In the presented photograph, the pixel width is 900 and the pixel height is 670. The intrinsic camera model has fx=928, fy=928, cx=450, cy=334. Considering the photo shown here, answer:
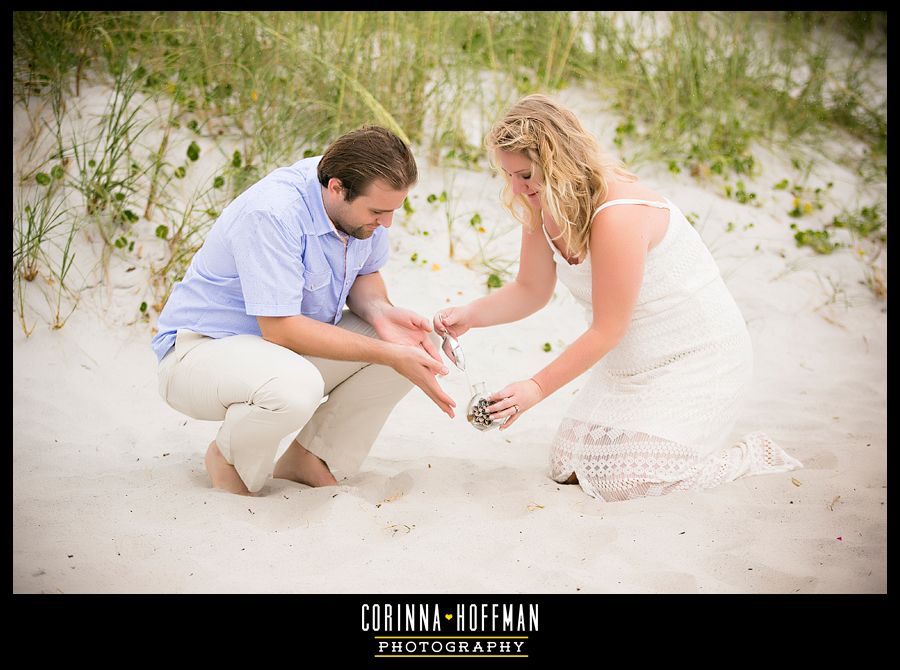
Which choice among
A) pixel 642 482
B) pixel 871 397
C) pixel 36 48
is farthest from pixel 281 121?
pixel 871 397

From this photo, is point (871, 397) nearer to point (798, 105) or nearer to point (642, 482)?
point (642, 482)

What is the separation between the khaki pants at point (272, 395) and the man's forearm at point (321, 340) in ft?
0.12

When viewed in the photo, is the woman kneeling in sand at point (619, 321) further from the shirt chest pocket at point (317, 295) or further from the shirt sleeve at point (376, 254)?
the shirt chest pocket at point (317, 295)

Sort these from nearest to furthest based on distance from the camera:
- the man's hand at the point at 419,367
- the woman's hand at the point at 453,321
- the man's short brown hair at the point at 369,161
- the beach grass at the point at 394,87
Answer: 1. the man's short brown hair at the point at 369,161
2. the man's hand at the point at 419,367
3. the woman's hand at the point at 453,321
4. the beach grass at the point at 394,87

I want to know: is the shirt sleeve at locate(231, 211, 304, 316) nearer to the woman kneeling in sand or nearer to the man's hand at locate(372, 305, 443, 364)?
the man's hand at locate(372, 305, 443, 364)

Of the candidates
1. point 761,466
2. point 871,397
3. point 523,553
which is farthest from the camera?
point 871,397

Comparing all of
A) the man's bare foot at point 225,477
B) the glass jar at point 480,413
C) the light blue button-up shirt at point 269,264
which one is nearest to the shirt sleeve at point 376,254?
the light blue button-up shirt at point 269,264

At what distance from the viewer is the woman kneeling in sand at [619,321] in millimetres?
2699

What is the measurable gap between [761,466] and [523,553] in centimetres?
101

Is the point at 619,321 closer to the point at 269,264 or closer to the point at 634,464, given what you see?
the point at 634,464

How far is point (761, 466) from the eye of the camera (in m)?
3.07

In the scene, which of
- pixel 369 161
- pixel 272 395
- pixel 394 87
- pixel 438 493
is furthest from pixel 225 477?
pixel 394 87

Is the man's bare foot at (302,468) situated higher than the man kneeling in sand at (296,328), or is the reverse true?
the man kneeling in sand at (296,328)

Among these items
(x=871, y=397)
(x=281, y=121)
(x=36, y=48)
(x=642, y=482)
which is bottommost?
(x=871, y=397)
